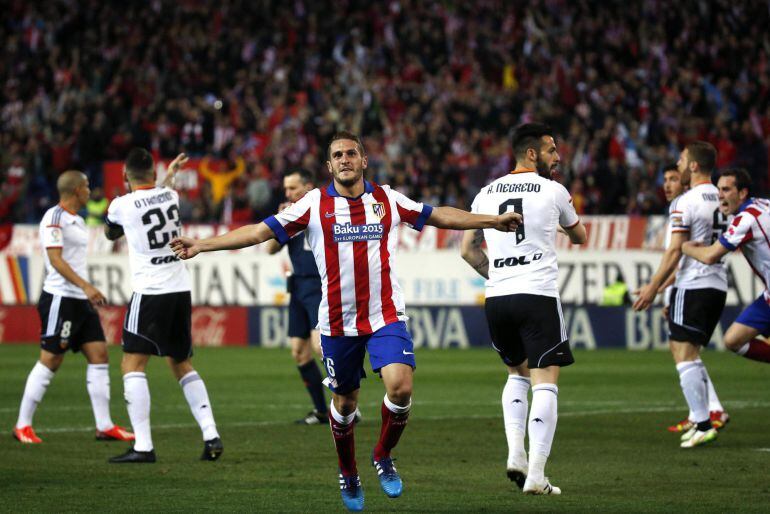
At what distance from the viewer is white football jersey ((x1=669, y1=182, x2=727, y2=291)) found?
10945 millimetres

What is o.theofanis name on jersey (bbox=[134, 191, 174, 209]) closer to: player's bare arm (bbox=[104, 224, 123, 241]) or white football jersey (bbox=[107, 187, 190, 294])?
white football jersey (bbox=[107, 187, 190, 294])

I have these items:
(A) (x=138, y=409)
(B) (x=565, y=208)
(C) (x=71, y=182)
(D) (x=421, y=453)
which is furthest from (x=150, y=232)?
(B) (x=565, y=208)

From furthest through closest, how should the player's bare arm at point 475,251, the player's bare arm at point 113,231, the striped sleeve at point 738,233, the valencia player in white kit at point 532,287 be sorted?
the striped sleeve at point 738,233 < the player's bare arm at point 113,231 < the player's bare arm at point 475,251 < the valencia player in white kit at point 532,287

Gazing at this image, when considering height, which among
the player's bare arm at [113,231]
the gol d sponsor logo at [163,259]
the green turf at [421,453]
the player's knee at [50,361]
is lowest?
the green turf at [421,453]

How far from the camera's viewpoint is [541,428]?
8.31m

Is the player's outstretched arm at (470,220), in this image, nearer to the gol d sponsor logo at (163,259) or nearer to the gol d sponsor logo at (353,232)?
the gol d sponsor logo at (353,232)

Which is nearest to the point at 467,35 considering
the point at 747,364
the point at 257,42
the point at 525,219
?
the point at 257,42

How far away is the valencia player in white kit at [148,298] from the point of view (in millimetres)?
10219

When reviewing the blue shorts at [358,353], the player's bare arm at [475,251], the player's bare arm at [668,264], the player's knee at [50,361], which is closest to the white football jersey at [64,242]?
the player's knee at [50,361]

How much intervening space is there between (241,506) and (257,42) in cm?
2543

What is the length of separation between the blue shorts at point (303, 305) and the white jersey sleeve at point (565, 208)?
4.64 m

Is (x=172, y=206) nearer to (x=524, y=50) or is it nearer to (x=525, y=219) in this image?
(x=525, y=219)

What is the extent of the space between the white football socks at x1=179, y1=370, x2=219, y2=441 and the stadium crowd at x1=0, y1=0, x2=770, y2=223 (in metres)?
14.4

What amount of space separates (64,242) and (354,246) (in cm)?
460
